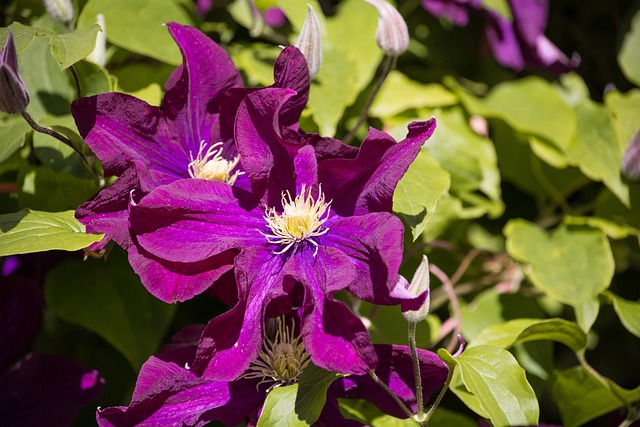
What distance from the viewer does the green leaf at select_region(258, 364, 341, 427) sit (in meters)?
0.62

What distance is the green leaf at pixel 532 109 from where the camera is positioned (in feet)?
3.53

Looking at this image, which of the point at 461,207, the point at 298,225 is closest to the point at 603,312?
the point at 461,207

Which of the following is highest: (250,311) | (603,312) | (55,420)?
(250,311)

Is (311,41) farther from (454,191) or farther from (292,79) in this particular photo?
(454,191)

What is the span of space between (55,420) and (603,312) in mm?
804

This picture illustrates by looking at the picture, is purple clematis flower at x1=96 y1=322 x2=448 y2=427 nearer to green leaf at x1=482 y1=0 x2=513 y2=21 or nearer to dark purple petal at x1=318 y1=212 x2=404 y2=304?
dark purple petal at x1=318 y1=212 x2=404 y2=304

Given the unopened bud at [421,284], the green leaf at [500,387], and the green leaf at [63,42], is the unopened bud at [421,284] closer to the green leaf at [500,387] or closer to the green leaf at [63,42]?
the green leaf at [500,387]

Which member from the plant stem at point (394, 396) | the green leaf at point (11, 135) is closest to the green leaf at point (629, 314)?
the plant stem at point (394, 396)

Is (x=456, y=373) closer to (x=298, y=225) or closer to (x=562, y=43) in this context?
(x=298, y=225)

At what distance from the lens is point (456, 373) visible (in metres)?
0.79

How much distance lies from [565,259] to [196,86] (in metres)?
0.53

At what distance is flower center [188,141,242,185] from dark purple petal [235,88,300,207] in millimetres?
54

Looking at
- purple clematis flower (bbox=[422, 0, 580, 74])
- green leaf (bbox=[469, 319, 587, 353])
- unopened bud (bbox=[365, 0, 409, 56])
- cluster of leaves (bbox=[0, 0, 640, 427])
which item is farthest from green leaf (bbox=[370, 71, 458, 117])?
green leaf (bbox=[469, 319, 587, 353])

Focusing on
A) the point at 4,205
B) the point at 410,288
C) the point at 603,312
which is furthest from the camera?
the point at 603,312
